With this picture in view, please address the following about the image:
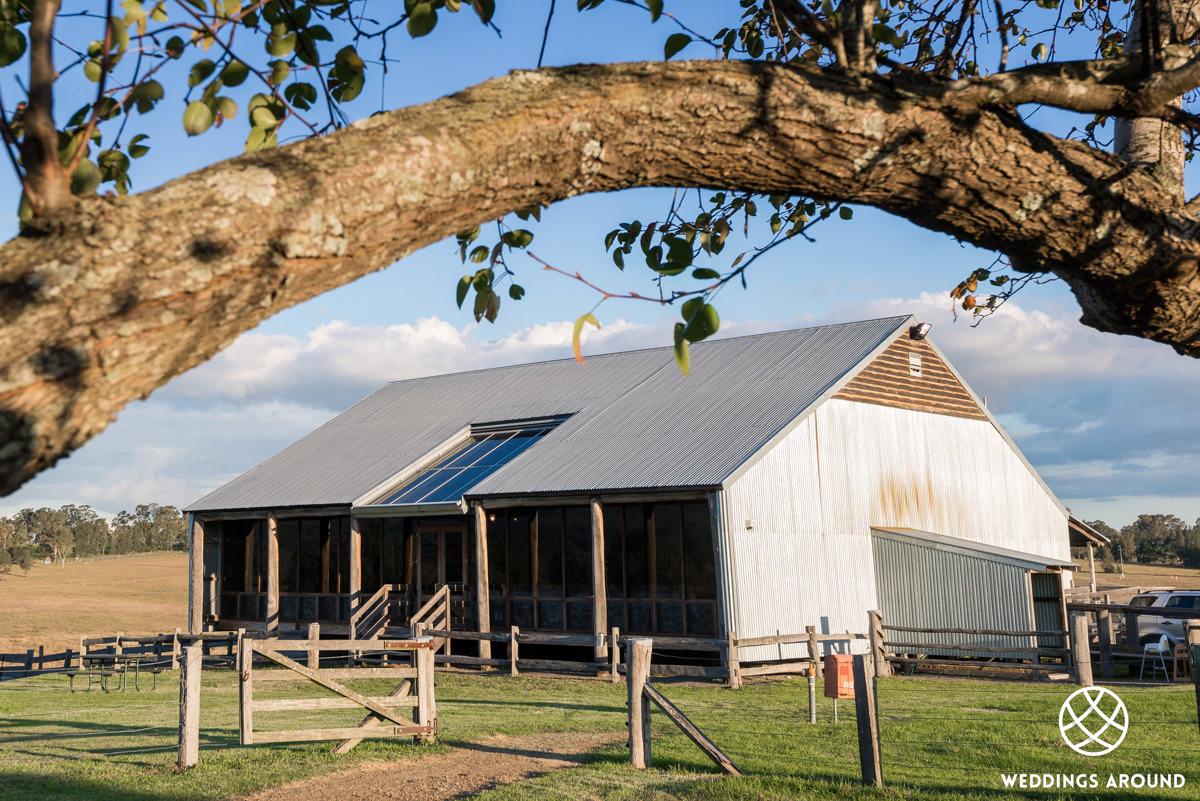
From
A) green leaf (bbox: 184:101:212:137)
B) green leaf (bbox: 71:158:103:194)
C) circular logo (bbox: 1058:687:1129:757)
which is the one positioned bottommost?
circular logo (bbox: 1058:687:1129:757)

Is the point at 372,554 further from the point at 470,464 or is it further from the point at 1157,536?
the point at 1157,536

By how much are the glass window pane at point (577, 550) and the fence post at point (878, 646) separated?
656 cm

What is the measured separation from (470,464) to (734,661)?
9.66m

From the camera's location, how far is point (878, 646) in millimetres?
21375

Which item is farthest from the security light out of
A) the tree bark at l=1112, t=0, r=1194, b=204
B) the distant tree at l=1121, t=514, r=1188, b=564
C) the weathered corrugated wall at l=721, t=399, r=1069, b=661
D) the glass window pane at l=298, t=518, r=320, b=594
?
the distant tree at l=1121, t=514, r=1188, b=564

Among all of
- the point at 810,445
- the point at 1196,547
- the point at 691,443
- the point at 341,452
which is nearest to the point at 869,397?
the point at 810,445

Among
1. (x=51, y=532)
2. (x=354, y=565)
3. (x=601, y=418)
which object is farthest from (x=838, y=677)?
(x=51, y=532)

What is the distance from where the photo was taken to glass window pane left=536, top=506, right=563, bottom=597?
2480cm

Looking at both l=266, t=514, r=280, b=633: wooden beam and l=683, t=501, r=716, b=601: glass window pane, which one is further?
l=266, t=514, r=280, b=633: wooden beam

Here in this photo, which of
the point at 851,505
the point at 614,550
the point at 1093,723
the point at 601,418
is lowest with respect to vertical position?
the point at 1093,723

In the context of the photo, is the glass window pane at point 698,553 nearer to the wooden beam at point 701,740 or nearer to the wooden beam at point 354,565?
the wooden beam at point 354,565

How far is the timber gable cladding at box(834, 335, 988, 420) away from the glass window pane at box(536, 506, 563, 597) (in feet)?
24.1

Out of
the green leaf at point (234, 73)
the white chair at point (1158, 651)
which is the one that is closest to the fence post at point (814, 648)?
the white chair at point (1158, 651)

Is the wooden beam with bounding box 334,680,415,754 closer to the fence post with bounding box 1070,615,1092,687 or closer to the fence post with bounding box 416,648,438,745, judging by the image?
the fence post with bounding box 416,648,438,745
